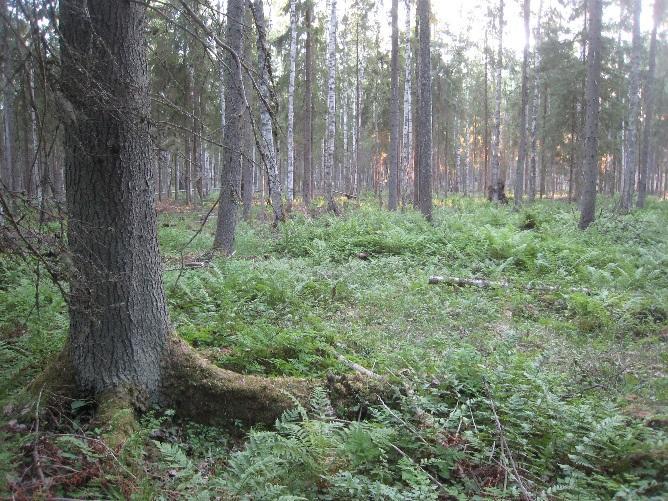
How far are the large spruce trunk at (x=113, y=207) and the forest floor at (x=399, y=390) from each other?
0.43m

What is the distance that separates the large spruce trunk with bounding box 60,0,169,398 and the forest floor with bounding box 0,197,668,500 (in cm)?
43

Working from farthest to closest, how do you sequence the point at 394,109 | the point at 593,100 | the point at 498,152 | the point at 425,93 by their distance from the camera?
the point at 498,152 < the point at 394,109 < the point at 425,93 < the point at 593,100

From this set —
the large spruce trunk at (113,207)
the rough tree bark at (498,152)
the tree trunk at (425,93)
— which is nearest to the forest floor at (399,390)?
the large spruce trunk at (113,207)

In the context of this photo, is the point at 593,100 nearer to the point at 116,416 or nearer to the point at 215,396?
the point at 215,396

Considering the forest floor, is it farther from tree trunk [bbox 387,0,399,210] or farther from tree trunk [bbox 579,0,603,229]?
tree trunk [bbox 387,0,399,210]

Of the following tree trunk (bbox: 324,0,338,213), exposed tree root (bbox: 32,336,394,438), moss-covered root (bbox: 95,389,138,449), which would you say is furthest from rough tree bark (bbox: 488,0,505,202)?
moss-covered root (bbox: 95,389,138,449)

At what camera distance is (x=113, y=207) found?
390 cm

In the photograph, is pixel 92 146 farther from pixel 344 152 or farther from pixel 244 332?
pixel 344 152

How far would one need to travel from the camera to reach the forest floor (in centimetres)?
314

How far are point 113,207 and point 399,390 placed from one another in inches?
111

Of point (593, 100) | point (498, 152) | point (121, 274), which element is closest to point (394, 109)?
point (593, 100)

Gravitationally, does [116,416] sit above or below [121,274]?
below

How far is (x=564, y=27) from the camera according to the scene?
3191 centimetres

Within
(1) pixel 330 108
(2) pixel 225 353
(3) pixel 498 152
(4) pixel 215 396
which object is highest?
(1) pixel 330 108
